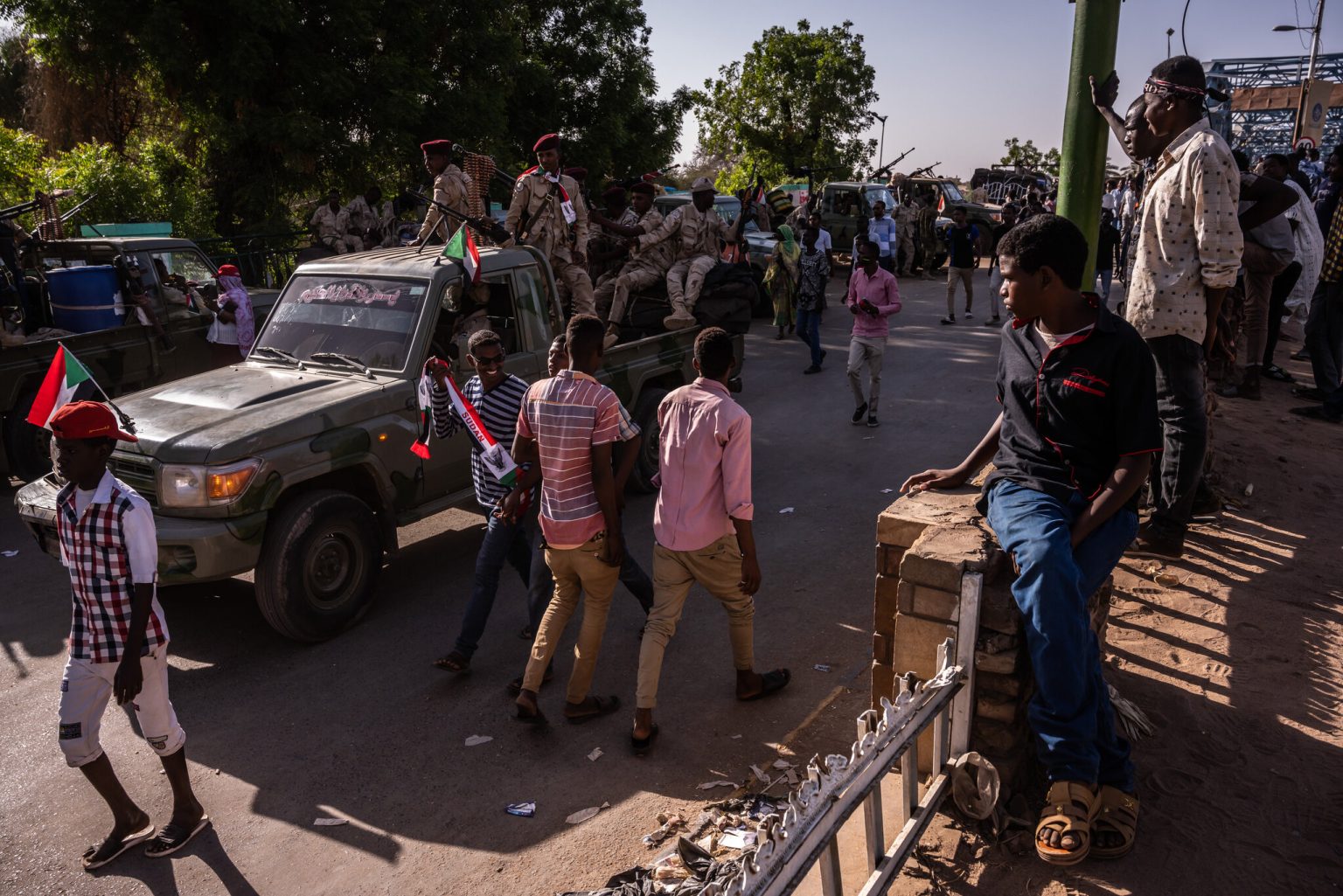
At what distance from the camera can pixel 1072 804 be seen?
3057mm

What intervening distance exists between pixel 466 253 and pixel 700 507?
10.2ft

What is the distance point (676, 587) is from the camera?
4512 millimetres

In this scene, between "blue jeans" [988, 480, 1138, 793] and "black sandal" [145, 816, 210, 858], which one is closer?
"blue jeans" [988, 480, 1138, 793]

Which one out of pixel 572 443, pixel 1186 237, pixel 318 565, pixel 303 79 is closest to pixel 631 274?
pixel 318 565

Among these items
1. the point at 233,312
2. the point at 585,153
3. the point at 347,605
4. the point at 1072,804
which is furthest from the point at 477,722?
the point at 585,153

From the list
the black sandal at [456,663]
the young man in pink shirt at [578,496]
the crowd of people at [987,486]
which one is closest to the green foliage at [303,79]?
the crowd of people at [987,486]

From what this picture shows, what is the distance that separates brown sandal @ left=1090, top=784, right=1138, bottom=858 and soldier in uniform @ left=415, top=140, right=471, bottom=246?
22.7 ft

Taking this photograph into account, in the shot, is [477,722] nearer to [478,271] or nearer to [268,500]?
[268,500]

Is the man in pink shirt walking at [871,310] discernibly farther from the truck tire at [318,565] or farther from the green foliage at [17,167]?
the green foliage at [17,167]

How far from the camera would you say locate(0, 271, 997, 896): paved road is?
12.6 ft

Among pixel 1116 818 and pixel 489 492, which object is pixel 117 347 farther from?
pixel 1116 818

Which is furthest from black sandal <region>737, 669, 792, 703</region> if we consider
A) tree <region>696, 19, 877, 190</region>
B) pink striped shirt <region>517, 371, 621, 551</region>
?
tree <region>696, 19, 877, 190</region>

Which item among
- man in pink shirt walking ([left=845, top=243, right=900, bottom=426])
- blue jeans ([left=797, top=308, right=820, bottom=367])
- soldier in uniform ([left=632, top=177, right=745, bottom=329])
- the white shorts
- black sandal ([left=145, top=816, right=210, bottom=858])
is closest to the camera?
the white shorts

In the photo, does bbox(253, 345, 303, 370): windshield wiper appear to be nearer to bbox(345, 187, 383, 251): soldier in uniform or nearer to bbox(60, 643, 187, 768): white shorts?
bbox(60, 643, 187, 768): white shorts
